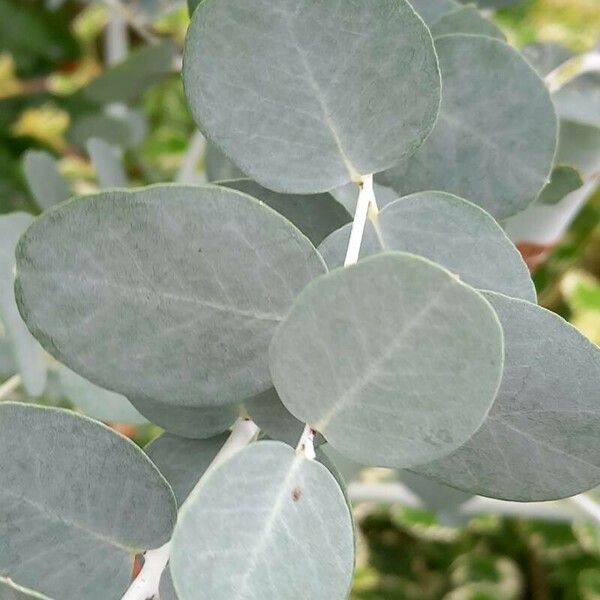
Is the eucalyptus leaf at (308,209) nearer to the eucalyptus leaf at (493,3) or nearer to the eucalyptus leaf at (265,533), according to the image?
the eucalyptus leaf at (265,533)

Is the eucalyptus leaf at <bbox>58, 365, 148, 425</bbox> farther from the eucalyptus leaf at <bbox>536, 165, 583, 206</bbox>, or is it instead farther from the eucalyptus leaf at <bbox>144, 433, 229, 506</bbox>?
the eucalyptus leaf at <bbox>536, 165, 583, 206</bbox>

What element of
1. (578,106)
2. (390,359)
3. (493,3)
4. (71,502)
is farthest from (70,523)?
(493,3)

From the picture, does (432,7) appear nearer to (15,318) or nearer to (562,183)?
(562,183)

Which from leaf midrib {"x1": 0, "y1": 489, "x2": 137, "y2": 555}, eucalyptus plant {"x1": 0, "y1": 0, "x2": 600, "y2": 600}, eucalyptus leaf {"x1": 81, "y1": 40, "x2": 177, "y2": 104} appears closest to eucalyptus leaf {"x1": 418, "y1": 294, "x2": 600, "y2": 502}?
eucalyptus plant {"x1": 0, "y1": 0, "x2": 600, "y2": 600}

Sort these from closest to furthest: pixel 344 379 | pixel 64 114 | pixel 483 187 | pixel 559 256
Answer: pixel 344 379 < pixel 483 187 < pixel 64 114 < pixel 559 256

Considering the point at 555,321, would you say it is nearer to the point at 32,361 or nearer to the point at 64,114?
the point at 32,361

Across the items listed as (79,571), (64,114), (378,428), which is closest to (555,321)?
Result: (378,428)
